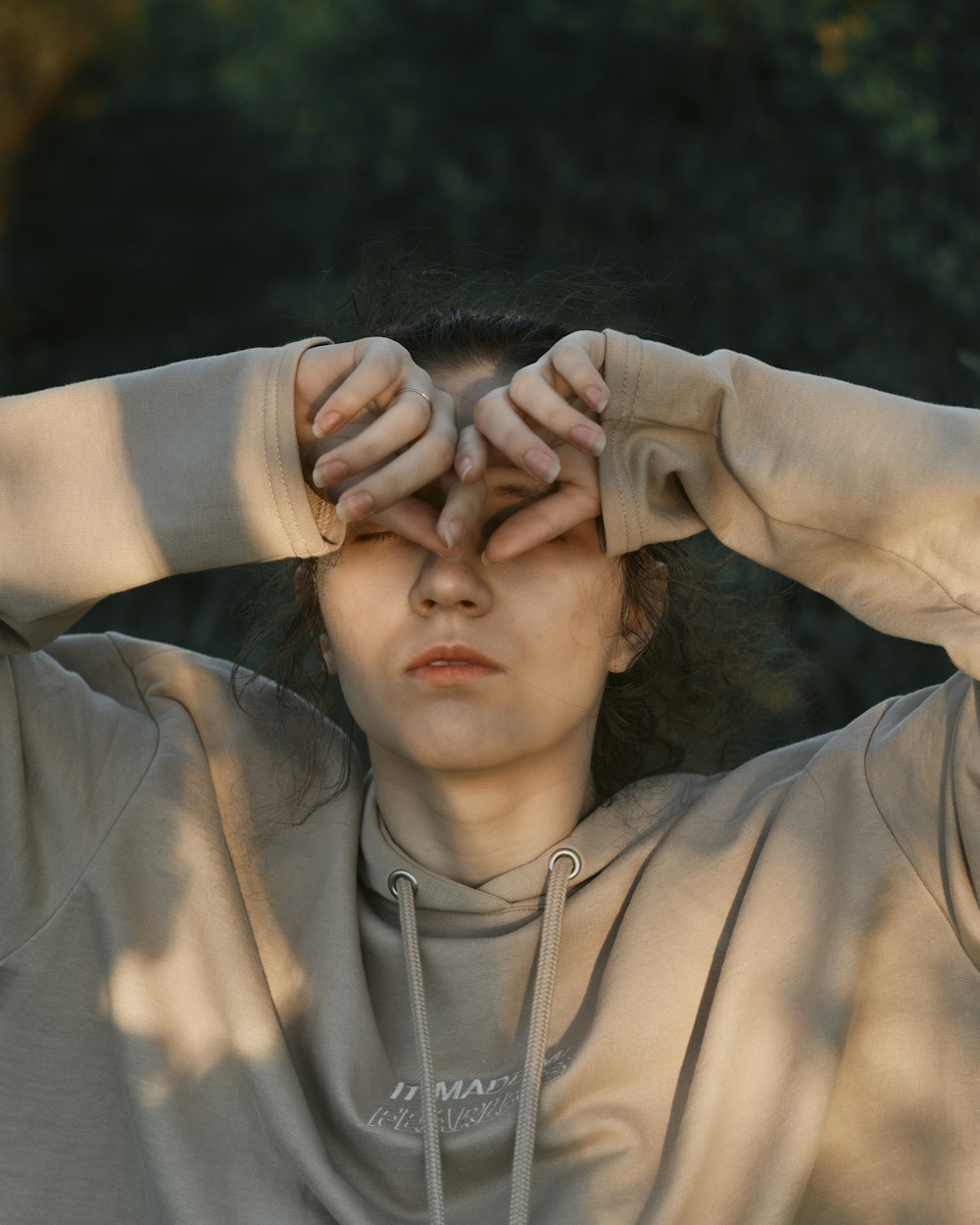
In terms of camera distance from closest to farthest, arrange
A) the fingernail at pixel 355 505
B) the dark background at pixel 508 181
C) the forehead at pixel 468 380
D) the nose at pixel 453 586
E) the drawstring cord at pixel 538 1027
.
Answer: the fingernail at pixel 355 505 < the drawstring cord at pixel 538 1027 < the nose at pixel 453 586 < the forehead at pixel 468 380 < the dark background at pixel 508 181

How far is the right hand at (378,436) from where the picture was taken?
62.6 inches

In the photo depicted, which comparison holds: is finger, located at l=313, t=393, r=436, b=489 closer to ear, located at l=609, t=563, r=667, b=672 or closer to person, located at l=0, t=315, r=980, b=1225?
person, located at l=0, t=315, r=980, b=1225

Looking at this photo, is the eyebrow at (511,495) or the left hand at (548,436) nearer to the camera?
the left hand at (548,436)

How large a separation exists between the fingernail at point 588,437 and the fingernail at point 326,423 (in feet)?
0.75

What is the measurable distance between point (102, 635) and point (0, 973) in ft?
1.46

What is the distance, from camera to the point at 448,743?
180cm

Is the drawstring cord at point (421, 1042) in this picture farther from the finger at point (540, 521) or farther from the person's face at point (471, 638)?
the finger at point (540, 521)

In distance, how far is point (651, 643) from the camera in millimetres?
2168

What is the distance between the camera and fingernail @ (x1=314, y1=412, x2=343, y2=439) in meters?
1.59

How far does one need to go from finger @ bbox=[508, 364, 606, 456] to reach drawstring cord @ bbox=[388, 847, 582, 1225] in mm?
541

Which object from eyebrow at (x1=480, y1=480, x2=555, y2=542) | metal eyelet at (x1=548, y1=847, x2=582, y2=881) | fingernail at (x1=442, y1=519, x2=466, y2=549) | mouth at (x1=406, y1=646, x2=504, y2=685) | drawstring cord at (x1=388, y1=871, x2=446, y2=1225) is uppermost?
fingernail at (x1=442, y1=519, x2=466, y2=549)

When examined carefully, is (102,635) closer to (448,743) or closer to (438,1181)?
(448,743)

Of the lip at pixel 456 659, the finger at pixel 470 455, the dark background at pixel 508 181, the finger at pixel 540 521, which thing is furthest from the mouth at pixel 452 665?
the dark background at pixel 508 181

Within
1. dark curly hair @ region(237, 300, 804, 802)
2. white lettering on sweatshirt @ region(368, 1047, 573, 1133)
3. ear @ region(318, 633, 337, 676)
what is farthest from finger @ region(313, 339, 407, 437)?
white lettering on sweatshirt @ region(368, 1047, 573, 1133)
